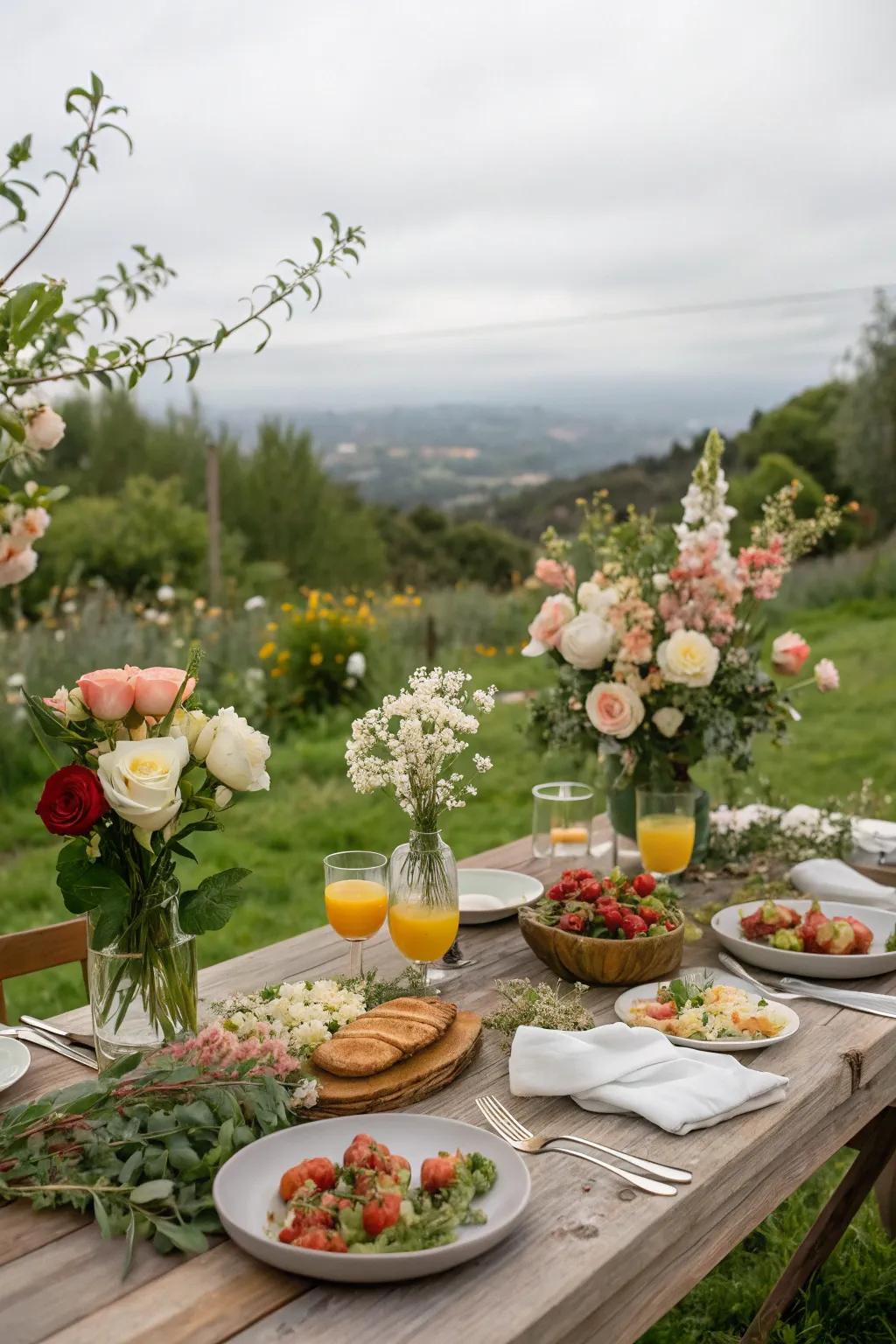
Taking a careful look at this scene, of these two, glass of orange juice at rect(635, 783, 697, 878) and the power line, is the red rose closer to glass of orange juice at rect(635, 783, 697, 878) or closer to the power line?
glass of orange juice at rect(635, 783, 697, 878)

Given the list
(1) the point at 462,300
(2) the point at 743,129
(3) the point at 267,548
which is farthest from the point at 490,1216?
(3) the point at 267,548

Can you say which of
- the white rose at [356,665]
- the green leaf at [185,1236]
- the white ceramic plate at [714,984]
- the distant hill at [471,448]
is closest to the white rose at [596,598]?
the white ceramic plate at [714,984]

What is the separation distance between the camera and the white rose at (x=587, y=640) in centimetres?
227

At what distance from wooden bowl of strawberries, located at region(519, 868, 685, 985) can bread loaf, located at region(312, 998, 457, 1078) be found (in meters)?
0.27

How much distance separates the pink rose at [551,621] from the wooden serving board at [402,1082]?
0.97 metres

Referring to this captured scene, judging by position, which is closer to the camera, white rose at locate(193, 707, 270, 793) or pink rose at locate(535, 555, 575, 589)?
white rose at locate(193, 707, 270, 793)

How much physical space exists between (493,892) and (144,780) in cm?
99

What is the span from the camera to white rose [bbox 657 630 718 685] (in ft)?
7.29

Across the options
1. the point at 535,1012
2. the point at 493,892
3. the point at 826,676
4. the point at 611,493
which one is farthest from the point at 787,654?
the point at 611,493

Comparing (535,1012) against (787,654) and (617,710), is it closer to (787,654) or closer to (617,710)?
(617,710)

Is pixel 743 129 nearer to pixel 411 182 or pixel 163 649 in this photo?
pixel 411 182

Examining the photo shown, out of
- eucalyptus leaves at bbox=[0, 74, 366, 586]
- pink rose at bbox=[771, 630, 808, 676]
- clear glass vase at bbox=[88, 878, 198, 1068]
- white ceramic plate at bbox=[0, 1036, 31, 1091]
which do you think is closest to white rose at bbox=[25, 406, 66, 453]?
eucalyptus leaves at bbox=[0, 74, 366, 586]

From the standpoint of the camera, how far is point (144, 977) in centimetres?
146

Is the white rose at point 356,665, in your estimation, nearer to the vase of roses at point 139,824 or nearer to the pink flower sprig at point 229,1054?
the vase of roses at point 139,824
